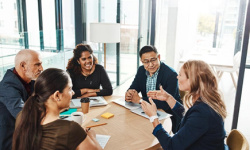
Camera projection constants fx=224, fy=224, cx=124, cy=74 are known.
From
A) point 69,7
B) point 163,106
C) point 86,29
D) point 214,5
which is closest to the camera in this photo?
point 163,106

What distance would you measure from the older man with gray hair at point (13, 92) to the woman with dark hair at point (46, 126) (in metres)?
0.51

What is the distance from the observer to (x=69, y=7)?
13.1 ft

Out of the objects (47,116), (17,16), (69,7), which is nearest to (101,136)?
(47,116)

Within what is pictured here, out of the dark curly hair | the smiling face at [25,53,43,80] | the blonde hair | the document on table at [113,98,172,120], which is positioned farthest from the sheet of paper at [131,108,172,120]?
the dark curly hair

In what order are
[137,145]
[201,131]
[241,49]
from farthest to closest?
[241,49] < [137,145] < [201,131]

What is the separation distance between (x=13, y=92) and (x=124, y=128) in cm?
83

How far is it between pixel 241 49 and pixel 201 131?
199 centimetres

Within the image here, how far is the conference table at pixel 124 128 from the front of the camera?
4.60 feet

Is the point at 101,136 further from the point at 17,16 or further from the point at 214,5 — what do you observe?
the point at 214,5

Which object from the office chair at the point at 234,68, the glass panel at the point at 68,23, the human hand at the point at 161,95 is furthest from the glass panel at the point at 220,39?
the glass panel at the point at 68,23

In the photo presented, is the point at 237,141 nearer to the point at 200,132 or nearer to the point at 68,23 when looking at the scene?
the point at 200,132

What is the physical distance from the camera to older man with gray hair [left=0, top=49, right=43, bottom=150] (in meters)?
1.55

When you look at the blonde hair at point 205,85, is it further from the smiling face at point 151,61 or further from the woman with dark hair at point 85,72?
the woman with dark hair at point 85,72

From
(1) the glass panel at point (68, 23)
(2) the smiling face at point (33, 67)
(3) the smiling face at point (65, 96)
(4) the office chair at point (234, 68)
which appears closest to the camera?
(3) the smiling face at point (65, 96)
